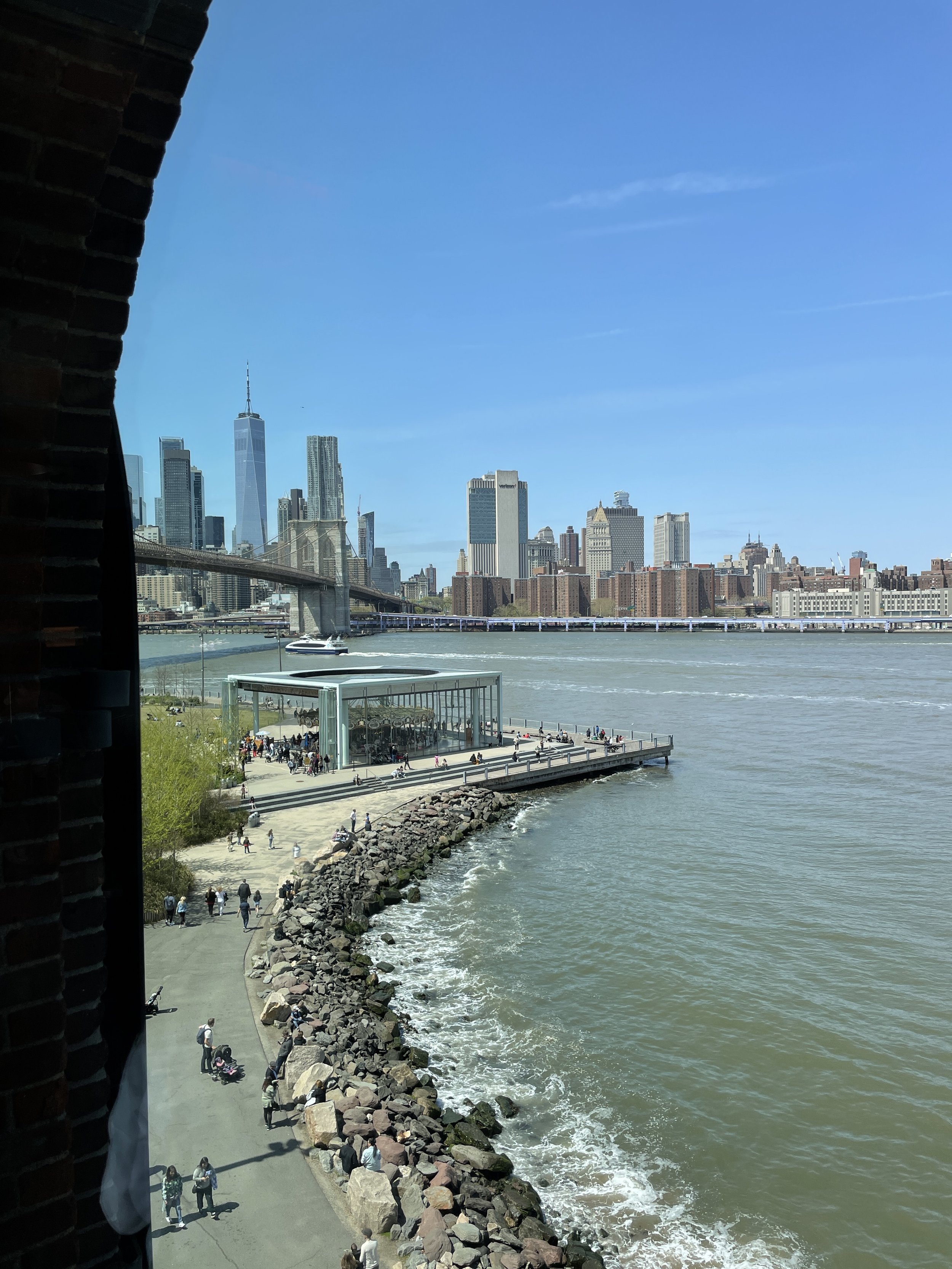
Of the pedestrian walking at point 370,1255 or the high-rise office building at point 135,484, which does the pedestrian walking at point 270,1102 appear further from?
the high-rise office building at point 135,484

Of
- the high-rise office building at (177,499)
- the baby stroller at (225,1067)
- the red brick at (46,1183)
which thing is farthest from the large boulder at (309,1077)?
the red brick at (46,1183)

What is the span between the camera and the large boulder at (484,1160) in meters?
10.0

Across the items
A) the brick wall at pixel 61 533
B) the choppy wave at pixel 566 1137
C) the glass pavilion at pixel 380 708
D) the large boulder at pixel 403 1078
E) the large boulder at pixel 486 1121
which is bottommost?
the choppy wave at pixel 566 1137

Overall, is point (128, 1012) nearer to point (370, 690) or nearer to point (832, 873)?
point (832, 873)

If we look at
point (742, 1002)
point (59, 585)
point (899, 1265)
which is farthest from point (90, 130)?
point (742, 1002)

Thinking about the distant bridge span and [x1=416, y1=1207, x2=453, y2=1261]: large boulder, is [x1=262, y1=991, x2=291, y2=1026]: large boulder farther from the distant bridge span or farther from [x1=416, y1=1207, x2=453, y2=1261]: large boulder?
the distant bridge span

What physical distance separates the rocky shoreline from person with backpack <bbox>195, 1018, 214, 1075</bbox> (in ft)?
3.25

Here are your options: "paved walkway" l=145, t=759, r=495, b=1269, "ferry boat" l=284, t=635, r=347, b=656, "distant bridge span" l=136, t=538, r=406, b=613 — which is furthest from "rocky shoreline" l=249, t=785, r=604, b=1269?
"ferry boat" l=284, t=635, r=347, b=656

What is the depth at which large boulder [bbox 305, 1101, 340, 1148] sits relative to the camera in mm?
9570

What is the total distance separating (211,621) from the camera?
2830 centimetres

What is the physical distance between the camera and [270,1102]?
32.6 feet

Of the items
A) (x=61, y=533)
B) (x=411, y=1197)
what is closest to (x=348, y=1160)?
(x=411, y=1197)

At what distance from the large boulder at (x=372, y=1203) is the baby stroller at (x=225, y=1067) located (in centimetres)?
249

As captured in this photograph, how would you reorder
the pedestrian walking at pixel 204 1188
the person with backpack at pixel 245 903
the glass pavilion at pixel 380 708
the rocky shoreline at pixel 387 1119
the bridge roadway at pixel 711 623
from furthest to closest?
the bridge roadway at pixel 711 623
the glass pavilion at pixel 380 708
the person with backpack at pixel 245 903
the rocky shoreline at pixel 387 1119
the pedestrian walking at pixel 204 1188
